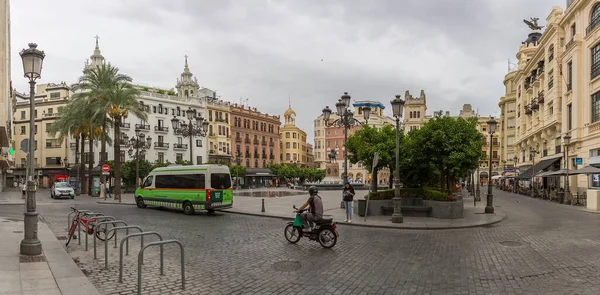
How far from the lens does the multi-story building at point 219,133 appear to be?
78562 millimetres

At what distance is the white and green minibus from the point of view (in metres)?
20.2

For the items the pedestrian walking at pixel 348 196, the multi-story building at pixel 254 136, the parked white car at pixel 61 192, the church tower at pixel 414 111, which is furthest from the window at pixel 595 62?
the church tower at pixel 414 111

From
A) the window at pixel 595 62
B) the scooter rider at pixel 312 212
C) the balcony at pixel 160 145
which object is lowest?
the scooter rider at pixel 312 212

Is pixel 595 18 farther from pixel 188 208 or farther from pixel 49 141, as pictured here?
A: pixel 49 141

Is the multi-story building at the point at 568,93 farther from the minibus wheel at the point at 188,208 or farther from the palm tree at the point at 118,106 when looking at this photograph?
the palm tree at the point at 118,106

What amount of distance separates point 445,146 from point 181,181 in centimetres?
1385

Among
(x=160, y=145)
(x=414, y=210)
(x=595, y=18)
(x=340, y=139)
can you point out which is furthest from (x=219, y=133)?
(x=414, y=210)

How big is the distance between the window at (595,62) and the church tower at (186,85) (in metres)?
68.1

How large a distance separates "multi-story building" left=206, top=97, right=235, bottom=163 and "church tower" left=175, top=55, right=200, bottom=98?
423 centimetres

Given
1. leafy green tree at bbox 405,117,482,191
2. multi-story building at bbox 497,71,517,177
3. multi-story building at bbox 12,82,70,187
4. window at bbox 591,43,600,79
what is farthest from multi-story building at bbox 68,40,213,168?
multi-story building at bbox 497,71,517,177

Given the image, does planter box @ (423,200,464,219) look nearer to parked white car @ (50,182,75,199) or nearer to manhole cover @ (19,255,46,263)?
manhole cover @ (19,255,46,263)

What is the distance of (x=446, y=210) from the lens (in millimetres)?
18469

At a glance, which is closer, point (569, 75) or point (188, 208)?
point (188, 208)

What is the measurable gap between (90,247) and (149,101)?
205 feet
